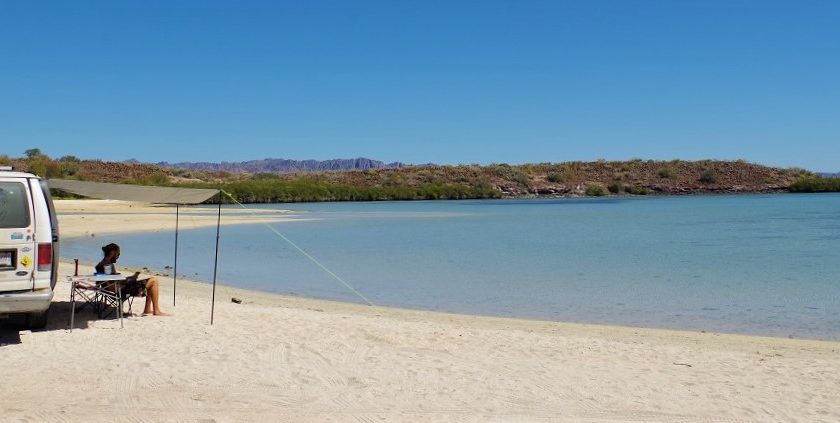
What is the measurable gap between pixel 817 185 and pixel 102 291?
4786 inches

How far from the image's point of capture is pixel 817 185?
377 feet

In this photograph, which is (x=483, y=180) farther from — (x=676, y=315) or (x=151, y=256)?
(x=676, y=315)

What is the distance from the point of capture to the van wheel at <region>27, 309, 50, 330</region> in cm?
902

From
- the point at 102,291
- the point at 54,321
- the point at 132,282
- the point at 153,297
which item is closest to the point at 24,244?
the point at 102,291

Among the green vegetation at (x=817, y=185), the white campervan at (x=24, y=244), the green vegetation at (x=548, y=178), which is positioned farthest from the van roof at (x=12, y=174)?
the green vegetation at (x=817, y=185)

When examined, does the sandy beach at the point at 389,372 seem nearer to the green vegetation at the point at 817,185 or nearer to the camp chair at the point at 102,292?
the camp chair at the point at 102,292

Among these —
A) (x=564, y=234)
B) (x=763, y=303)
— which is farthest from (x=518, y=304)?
(x=564, y=234)

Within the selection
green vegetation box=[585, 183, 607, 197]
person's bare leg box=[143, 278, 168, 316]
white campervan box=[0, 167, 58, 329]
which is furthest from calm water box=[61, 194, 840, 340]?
green vegetation box=[585, 183, 607, 197]

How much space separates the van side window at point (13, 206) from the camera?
26.4ft

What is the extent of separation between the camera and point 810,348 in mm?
Answer: 9891

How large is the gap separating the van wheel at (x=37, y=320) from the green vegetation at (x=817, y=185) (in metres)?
122

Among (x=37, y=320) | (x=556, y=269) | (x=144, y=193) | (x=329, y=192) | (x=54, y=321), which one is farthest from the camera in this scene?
(x=329, y=192)

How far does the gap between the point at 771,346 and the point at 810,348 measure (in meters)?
0.46

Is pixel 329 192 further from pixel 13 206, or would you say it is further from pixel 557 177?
pixel 13 206
